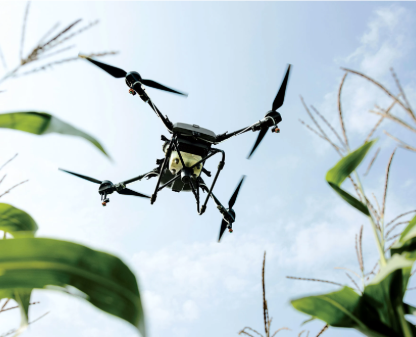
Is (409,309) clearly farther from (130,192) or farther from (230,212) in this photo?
(130,192)

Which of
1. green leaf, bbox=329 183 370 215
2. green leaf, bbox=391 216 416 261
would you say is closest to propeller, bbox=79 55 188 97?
green leaf, bbox=329 183 370 215

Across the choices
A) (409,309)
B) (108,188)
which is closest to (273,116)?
(108,188)

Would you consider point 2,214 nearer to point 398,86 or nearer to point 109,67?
point 398,86

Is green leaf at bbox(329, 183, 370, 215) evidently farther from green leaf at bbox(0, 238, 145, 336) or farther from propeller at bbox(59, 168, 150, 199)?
propeller at bbox(59, 168, 150, 199)

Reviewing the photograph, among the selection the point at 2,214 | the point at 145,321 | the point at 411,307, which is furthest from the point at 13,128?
the point at 411,307

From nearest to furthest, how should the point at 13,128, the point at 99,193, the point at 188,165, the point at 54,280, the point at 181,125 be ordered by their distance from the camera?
the point at 54,280
the point at 13,128
the point at 181,125
the point at 188,165
the point at 99,193

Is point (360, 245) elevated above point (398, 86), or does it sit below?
below
